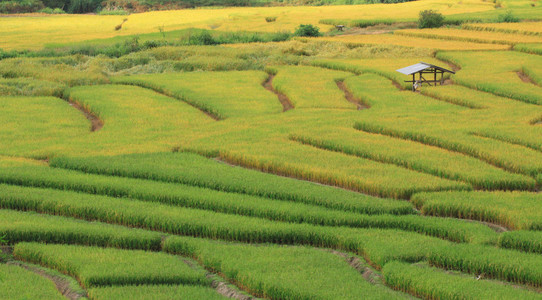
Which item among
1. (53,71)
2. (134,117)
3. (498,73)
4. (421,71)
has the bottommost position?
(498,73)

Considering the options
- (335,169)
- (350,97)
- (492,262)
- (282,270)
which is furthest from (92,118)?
(492,262)

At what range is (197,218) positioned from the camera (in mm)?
13742

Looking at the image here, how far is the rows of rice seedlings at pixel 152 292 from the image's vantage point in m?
9.99

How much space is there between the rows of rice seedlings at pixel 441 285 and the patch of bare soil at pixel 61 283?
500 cm

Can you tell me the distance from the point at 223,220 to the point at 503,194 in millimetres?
6453

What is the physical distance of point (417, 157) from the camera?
18047 millimetres

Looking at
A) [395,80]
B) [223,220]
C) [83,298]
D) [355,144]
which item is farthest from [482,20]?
[83,298]

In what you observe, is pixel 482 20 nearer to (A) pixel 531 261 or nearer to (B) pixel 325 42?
(B) pixel 325 42

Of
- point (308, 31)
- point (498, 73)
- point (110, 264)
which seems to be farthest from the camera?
point (308, 31)

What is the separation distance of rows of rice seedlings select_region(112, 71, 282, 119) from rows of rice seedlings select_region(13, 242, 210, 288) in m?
13.4

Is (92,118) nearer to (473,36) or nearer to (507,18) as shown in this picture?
(473,36)

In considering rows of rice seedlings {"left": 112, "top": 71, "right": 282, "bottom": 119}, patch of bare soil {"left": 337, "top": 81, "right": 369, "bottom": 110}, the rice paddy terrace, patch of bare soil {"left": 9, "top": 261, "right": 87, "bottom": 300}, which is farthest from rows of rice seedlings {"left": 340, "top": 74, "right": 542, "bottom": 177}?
patch of bare soil {"left": 9, "top": 261, "right": 87, "bottom": 300}

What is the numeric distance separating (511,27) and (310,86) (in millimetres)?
22378

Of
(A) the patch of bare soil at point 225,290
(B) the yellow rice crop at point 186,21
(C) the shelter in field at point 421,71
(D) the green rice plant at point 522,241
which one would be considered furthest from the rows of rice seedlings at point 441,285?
(B) the yellow rice crop at point 186,21
